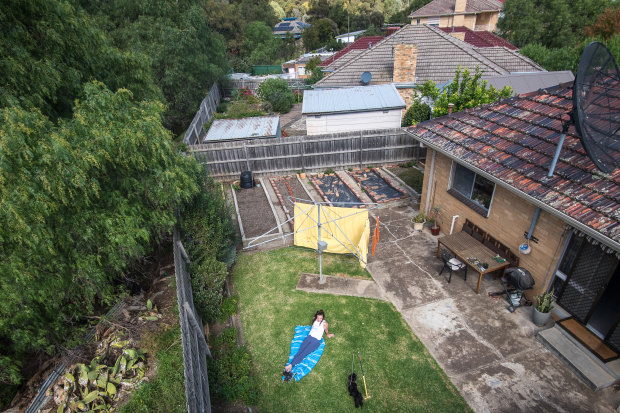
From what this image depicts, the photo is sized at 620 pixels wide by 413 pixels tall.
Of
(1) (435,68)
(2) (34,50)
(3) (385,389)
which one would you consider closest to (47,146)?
(2) (34,50)

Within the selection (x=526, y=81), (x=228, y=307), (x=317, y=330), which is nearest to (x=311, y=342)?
(x=317, y=330)

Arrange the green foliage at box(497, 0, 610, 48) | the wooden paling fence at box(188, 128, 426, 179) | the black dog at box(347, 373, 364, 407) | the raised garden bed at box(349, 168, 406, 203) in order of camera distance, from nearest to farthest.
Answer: the black dog at box(347, 373, 364, 407) < the raised garden bed at box(349, 168, 406, 203) < the wooden paling fence at box(188, 128, 426, 179) < the green foliage at box(497, 0, 610, 48)

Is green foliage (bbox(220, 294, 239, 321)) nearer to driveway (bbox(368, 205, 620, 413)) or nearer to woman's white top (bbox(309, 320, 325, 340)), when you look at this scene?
woman's white top (bbox(309, 320, 325, 340))

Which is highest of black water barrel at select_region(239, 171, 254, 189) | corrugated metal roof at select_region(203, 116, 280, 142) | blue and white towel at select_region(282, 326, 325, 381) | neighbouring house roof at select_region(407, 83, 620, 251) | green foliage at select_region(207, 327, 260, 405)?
neighbouring house roof at select_region(407, 83, 620, 251)

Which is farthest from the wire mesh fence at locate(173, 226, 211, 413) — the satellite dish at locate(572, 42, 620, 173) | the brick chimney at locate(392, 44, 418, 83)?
the brick chimney at locate(392, 44, 418, 83)

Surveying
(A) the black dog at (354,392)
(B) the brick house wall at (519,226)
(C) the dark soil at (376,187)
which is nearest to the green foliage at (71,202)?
(A) the black dog at (354,392)

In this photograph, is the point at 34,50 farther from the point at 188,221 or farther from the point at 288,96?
the point at 288,96
